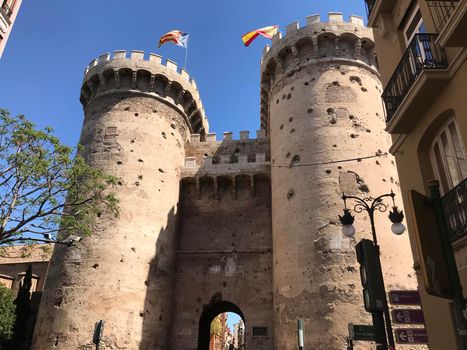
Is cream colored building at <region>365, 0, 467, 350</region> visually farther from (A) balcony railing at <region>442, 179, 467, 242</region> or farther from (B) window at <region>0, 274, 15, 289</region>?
(B) window at <region>0, 274, 15, 289</region>

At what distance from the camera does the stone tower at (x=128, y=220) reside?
52.2 feet

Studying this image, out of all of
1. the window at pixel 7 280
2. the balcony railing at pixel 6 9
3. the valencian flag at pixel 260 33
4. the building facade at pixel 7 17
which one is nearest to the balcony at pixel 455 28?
the building facade at pixel 7 17

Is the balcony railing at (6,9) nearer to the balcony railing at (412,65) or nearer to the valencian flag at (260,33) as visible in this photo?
the balcony railing at (412,65)

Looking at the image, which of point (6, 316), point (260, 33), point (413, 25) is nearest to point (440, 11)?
point (413, 25)

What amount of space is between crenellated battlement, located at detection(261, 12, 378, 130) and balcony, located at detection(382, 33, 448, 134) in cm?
1171

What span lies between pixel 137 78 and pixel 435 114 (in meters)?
16.6

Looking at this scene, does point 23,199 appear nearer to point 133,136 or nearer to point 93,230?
point 93,230

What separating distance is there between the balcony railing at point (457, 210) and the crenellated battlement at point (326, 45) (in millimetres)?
13916

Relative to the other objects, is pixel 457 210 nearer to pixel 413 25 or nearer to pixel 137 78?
pixel 413 25

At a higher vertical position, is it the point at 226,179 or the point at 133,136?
the point at 133,136

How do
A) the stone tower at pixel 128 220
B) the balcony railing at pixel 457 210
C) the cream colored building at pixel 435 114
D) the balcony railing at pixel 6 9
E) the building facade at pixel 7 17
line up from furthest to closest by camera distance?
1. the stone tower at pixel 128 220
2. the balcony railing at pixel 6 9
3. the building facade at pixel 7 17
4. the cream colored building at pixel 435 114
5. the balcony railing at pixel 457 210

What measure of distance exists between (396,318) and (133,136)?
1512 centimetres

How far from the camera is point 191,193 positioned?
20844 millimetres

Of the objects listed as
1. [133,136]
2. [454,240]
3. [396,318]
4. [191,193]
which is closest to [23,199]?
[133,136]
